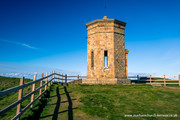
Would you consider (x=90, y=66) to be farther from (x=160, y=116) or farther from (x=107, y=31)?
(x=160, y=116)

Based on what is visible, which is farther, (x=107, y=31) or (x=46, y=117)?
(x=107, y=31)

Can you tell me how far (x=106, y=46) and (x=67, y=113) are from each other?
40.2 ft

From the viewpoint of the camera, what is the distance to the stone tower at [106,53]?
16.6 m

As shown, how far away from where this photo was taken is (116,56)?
17.1m

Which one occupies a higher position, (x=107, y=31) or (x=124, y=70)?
(x=107, y=31)

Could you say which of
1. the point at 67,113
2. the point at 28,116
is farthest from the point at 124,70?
the point at 28,116

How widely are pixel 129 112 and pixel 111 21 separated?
1318cm

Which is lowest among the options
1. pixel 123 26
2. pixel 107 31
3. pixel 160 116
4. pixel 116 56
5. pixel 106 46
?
pixel 160 116

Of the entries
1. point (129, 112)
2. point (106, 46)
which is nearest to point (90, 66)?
point (106, 46)

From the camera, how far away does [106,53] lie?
18125mm

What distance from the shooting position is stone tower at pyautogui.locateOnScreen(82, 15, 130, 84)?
16562 millimetres

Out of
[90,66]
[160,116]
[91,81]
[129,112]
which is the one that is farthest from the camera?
[90,66]

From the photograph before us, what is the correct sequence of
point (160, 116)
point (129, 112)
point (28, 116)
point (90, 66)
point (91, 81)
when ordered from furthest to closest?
point (90, 66)
point (91, 81)
point (129, 112)
point (160, 116)
point (28, 116)

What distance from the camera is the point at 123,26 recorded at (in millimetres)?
18516
